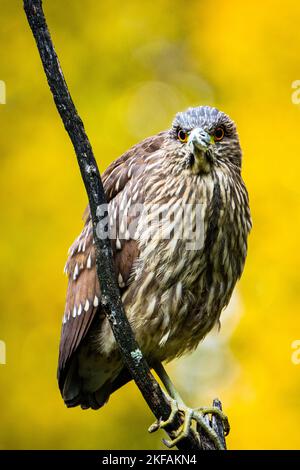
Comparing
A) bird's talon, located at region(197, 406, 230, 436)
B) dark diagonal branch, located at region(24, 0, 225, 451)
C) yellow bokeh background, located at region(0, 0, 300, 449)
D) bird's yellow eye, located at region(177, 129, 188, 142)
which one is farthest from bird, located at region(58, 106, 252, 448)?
yellow bokeh background, located at region(0, 0, 300, 449)

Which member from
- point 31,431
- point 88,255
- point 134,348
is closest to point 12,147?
point 31,431

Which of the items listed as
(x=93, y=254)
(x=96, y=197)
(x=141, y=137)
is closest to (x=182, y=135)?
(x=93, y=254)

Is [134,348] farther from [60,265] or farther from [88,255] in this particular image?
[60,265]

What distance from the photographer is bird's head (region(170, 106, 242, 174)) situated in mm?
4227

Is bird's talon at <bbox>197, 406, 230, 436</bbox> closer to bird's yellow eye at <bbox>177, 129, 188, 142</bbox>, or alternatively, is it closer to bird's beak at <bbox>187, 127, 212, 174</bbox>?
bird's beak at <bbox>187, 127, 212, 174</bbox>

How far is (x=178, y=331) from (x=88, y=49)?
392 cm

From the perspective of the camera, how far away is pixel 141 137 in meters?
7.30

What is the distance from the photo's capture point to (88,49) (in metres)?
7.66

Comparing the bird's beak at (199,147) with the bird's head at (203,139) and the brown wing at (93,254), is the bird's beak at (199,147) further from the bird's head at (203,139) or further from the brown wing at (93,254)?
the brown wing at (93,254)

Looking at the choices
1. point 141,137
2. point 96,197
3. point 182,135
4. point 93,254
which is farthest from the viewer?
point 141,137

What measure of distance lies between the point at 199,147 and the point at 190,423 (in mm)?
1379

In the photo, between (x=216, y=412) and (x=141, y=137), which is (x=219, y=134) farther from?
(x=141, y=137)

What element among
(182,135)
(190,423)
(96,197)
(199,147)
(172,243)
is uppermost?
(182,135)

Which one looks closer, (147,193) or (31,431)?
(147,193)
